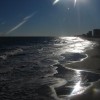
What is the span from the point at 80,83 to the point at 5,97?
5030mm

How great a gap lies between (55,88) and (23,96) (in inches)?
91.0

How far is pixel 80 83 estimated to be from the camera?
51.7ft

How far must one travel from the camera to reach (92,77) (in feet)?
59.1

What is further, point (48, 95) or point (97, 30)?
point (97, 30)

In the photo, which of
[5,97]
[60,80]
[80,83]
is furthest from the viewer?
[60,80]

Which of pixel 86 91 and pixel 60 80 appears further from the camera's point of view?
pixel 60 80

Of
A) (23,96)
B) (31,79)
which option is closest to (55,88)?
(23,96)

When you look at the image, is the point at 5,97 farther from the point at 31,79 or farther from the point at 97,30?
the point at 97,30

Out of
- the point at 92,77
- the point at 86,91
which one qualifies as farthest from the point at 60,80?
the point at 86,91

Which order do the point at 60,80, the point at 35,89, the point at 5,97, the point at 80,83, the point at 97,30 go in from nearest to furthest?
the point at 5,97 < the point at 35,89 < the point at 80,83 < the point at 60,80 < the point at 97,30

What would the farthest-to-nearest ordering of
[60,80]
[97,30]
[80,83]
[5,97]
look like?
[97,30] < [60,80] < [80,83] < [5,97]

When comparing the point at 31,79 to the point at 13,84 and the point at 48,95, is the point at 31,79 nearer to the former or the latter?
the point at 13,84

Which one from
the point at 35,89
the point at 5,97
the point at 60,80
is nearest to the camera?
the point at 5,97

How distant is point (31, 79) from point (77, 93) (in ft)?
17.2
